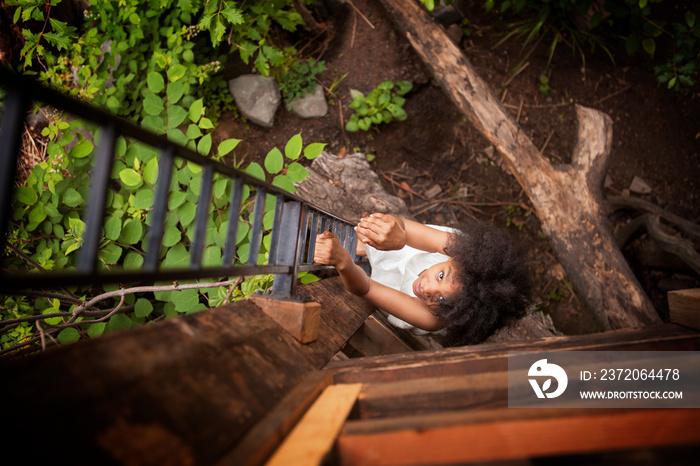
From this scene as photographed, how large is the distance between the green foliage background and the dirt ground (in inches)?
33.7

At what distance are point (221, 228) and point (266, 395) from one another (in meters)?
1.25

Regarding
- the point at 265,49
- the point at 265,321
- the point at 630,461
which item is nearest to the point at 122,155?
the point at 265,49

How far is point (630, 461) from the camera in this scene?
50 centimetres

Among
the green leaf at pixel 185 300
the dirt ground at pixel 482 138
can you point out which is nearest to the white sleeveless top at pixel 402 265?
the dirt ground at pixel 482 138

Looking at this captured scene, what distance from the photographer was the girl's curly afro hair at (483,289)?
6.25 ft

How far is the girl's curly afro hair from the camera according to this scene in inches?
75.0

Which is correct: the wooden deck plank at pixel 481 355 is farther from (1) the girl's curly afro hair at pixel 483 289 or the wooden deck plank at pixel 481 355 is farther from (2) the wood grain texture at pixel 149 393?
(1) the girl's curly afro hair at pixel 483 289

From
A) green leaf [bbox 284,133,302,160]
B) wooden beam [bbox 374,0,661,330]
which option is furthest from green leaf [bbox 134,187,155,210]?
wooden beam [bbox 374,0,661,330]

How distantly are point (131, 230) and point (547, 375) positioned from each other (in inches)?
77.4

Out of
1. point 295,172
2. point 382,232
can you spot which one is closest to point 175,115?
point 295,172

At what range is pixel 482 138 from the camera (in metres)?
3.13

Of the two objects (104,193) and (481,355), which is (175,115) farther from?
(481,355)

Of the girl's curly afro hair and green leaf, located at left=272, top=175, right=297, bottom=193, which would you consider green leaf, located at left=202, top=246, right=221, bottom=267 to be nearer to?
green leaf, located at left=272, top=175, right=297, bottom=193

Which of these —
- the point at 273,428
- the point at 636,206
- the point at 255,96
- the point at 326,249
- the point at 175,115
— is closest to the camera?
the point at 273,428
